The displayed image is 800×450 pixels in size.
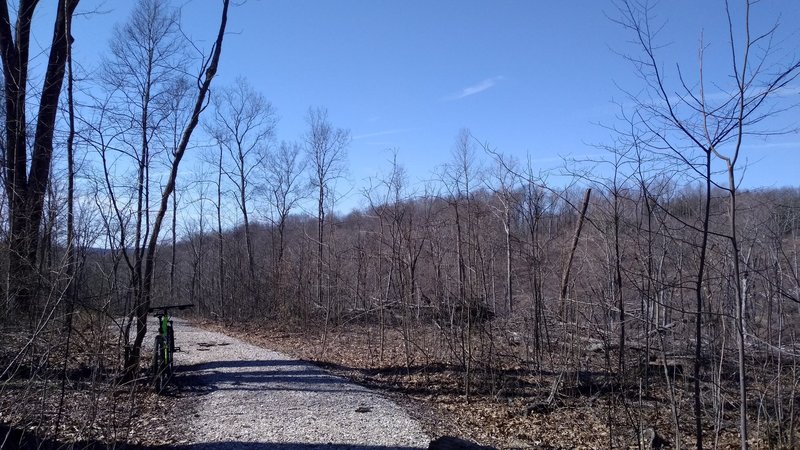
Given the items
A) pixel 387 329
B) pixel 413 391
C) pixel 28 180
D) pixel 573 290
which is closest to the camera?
pixel 573 290

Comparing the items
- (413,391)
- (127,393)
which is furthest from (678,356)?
(127,393)

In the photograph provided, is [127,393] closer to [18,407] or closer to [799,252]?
[18,407]

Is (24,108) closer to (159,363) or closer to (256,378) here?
(159,363)

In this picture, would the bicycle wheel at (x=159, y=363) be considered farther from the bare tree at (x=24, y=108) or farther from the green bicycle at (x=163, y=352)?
the bare tree at (x=24, y=108)

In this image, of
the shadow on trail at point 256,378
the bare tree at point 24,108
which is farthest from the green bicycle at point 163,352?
the bare tree at point 24,108

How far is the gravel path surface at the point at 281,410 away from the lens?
279 inches

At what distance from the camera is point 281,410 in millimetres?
8422

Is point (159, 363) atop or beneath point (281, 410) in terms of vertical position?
atop

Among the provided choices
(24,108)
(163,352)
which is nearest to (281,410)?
(163,352)

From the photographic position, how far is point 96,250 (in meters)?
7.37

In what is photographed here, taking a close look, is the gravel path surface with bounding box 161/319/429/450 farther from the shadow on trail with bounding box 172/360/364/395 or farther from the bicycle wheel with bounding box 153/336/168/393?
the bicycle wheel with bounding box 153/336/168/393

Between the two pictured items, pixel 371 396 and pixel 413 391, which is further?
pixel 413 391

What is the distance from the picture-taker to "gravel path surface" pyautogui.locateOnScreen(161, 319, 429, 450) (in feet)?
23.3

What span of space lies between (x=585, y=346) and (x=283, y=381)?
5176 millimetres
